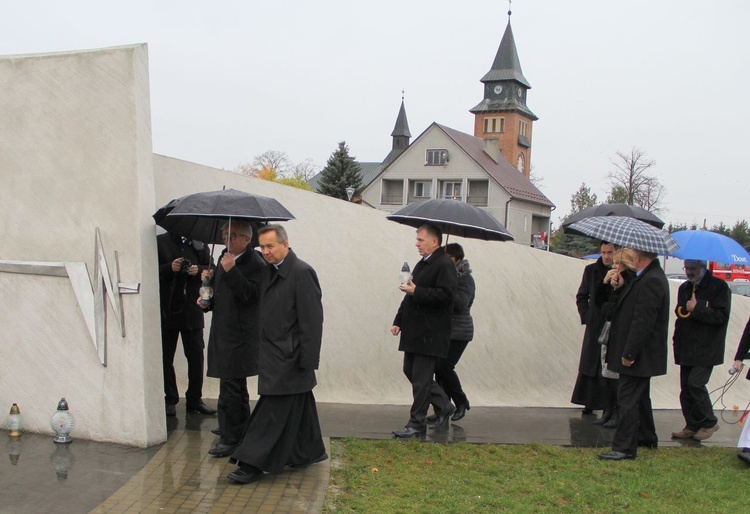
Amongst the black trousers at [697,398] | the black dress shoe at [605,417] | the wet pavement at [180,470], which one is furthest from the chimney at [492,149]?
the black trousers at [697,398]

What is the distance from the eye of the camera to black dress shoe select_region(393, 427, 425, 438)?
654 cm

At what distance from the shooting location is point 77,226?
239 inches

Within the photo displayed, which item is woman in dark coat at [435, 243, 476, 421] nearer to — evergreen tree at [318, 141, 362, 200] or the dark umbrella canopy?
the dark umbrella canopy

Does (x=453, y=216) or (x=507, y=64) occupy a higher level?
(x=507, y=64)

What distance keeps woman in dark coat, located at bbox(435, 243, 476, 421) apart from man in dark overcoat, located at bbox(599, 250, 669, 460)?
4.63 feet

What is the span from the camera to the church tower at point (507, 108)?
81.9 m

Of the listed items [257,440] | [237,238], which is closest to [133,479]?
[257,440]


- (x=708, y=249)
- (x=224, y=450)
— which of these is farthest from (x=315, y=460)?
(x=708, y=249)

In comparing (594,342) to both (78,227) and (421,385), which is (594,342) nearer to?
(421,385)

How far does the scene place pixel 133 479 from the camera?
5184 mm

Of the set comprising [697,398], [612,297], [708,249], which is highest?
[708,249]

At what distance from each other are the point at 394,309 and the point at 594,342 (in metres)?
2.35

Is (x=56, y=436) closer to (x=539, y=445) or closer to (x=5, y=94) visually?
(x=5, y=94)

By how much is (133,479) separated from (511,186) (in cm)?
5523
